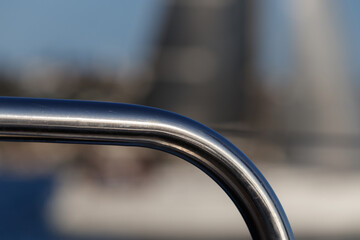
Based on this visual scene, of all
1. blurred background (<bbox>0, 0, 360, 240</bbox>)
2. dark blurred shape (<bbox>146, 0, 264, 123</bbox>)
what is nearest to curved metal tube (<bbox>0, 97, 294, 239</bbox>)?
blurred background (<bbox>0, 0, 360, 240</bbox>)

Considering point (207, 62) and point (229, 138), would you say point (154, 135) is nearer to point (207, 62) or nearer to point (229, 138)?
point (229, 138)

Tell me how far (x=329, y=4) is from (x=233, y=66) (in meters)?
2.52

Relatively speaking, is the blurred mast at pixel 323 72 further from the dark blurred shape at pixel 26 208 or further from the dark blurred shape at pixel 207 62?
the dark blurred shape at pixel 26 208

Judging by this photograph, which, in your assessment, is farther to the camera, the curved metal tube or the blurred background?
the blurred background

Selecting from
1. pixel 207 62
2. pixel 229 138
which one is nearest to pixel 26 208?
pixel 229 138

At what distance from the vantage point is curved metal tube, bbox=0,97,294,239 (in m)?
0.46

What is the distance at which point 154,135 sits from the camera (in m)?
0.49

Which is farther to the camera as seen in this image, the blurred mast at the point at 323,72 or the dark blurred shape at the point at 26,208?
the blurred mast at the point at 323,72

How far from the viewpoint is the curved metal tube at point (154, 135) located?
0.46 metres

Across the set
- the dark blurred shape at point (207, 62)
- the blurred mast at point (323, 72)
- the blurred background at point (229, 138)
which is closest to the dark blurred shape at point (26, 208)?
the blurred background at point (229, 138)

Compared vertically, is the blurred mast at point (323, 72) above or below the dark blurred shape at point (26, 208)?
above

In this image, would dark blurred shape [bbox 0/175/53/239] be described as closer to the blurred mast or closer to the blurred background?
the blurred background

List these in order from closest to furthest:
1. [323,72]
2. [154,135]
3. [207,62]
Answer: [154,135] < [323,72] < [207,62]

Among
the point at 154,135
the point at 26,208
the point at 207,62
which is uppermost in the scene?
the point at 207,62
